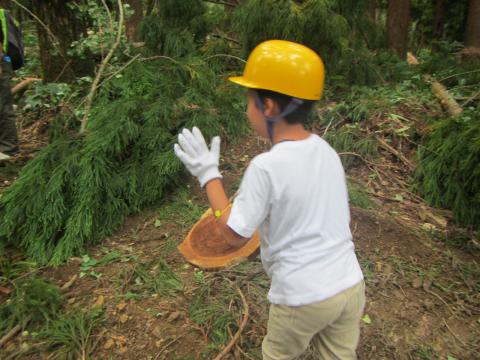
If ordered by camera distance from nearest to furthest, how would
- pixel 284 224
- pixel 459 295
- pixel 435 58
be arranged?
pixel 284 224, pixel 459 295, pixel 435 58

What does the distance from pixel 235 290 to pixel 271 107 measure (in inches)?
63.2

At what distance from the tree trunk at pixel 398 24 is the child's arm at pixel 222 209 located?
5798 millimetres

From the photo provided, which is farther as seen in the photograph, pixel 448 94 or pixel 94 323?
pixel 448 94

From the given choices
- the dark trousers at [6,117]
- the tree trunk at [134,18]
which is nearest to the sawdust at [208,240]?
the dark trousers at [6,117]

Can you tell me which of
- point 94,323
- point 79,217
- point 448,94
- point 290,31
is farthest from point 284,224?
point 448,94

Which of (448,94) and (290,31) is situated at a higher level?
(290,31)

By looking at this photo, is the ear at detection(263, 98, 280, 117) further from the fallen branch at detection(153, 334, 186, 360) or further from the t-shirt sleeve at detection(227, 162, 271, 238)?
the fallen branch at detection(153, 334, 186, 360)

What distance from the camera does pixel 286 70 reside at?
127cm

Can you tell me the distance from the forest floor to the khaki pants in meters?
0.71

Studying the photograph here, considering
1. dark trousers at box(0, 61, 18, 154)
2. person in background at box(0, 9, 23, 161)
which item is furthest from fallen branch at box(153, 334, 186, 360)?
dark trousers at box(0, 61, 18, 154)

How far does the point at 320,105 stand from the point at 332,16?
1.15 meters

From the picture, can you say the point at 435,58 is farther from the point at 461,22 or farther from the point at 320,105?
the point at 461,22

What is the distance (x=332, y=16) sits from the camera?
3.76 meters

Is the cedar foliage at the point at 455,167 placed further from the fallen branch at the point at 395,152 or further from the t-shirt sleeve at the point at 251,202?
the t-shirt sleeve at the point at 251,202
